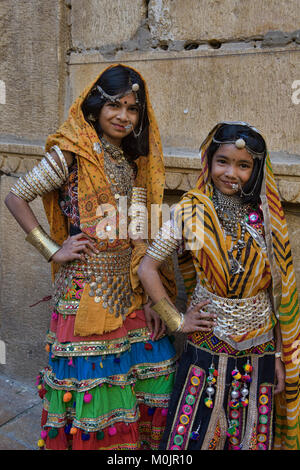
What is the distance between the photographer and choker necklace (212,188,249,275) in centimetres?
193

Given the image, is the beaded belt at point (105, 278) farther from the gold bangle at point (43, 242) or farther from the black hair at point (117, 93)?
the black hair at point (117, 93)

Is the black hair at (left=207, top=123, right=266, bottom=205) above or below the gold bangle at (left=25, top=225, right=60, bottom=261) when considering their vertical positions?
above

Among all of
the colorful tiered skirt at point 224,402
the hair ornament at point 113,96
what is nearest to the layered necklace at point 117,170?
the hair ornament at point 113,96

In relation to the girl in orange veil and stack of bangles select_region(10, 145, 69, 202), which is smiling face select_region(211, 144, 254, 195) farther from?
stack of bangles select_region(10, 145, 69, 202)

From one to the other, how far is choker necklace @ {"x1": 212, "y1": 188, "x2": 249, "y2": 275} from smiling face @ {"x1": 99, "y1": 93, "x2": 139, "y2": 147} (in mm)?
546

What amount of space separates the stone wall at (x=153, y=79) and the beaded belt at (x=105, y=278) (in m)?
0.80

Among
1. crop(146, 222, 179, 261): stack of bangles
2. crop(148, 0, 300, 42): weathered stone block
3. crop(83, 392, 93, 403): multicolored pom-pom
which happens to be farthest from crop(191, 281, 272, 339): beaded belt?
crop(148, 0, 300, 42): weathered stone block

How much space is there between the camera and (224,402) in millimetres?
1961

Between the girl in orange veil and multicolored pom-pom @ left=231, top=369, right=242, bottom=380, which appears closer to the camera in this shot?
multicolored pom-pom @ left=231, top=369, right=242, bottom=380

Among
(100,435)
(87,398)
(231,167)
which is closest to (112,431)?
(100,435)

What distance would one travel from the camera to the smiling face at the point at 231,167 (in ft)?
6.19

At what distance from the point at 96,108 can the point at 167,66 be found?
862mm

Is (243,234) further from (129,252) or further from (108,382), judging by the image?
(108,382)

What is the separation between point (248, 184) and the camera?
1948 mm
